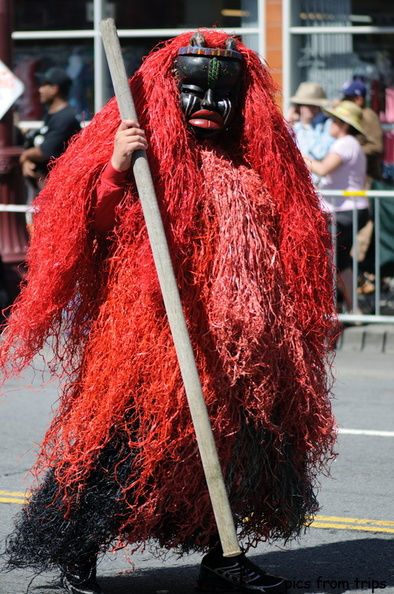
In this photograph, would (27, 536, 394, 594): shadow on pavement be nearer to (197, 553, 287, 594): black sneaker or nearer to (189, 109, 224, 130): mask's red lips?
(197, 553, 287, 594): black sneaker

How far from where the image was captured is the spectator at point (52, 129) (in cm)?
978

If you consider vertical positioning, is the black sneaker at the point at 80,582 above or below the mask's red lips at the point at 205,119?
below

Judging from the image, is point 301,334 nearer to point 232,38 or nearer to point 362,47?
point 232,38

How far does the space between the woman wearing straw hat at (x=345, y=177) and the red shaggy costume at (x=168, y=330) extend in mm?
5402

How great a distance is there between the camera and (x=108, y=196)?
135 inches

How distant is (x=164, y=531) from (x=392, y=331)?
5669mm

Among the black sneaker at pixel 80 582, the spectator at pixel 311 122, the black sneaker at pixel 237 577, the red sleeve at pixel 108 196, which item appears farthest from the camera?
the spectator at pixel 311 122

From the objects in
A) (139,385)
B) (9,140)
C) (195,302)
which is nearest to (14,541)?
(139,385)

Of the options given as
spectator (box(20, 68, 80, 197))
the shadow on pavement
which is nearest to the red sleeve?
the shadow on pavement

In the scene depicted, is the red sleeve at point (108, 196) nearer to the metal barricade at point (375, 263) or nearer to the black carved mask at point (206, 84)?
the black carved mask at point (206, 84)

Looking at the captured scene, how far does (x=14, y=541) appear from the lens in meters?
3.65

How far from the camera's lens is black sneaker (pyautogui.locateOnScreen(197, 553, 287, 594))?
12.2 ft

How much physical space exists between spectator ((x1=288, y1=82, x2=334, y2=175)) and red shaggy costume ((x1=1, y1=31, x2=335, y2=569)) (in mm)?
5997

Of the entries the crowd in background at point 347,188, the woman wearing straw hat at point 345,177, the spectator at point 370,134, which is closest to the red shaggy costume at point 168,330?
the crowd in background at point 347,188
